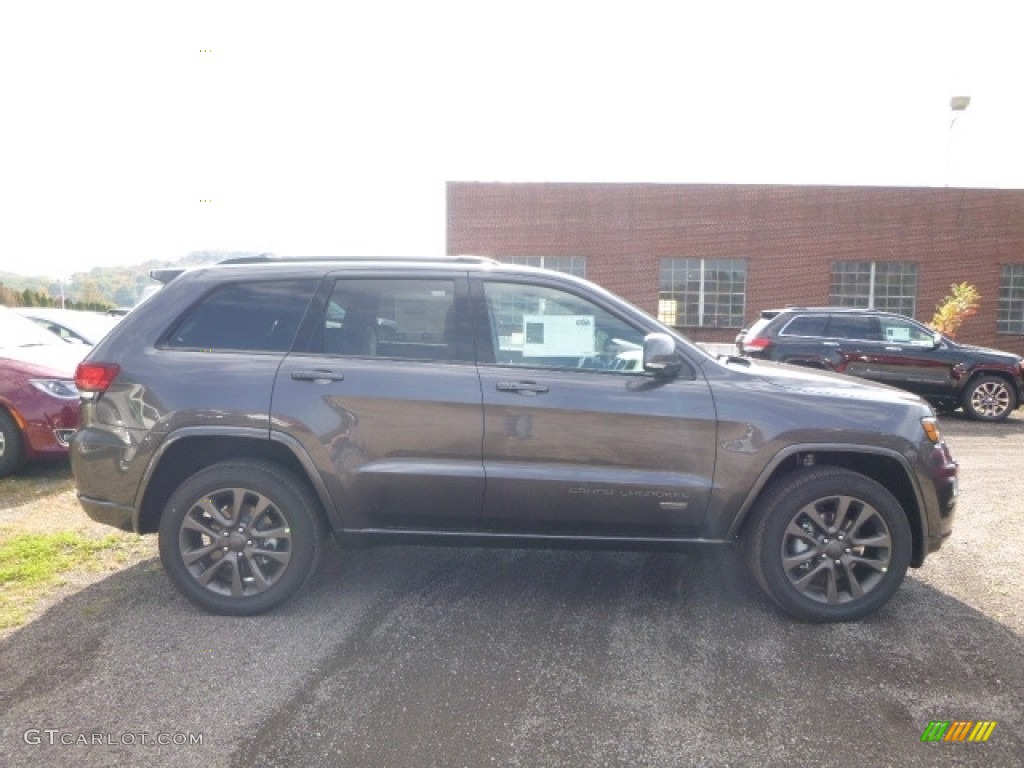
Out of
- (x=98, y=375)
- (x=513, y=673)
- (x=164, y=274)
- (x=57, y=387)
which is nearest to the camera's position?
(x=513, y=673)

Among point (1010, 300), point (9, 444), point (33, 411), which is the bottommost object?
point (9, 444)

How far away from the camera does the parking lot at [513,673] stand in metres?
2.92

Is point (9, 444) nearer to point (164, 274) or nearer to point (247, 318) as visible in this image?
point (164, 274)

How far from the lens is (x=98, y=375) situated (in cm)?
417

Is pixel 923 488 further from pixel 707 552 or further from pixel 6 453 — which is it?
pixel 6 453

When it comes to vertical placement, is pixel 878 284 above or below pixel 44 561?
above

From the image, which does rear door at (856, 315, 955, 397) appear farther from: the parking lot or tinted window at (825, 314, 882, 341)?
the parking lot

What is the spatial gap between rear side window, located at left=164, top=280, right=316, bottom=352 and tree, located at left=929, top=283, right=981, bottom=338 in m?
19.7

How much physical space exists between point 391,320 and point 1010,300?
→ 24.9 meters

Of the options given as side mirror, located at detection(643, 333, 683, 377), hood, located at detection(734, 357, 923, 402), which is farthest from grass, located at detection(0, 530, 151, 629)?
hood, located at detection(734, 357, 923, 402)

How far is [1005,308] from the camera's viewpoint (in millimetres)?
23375
